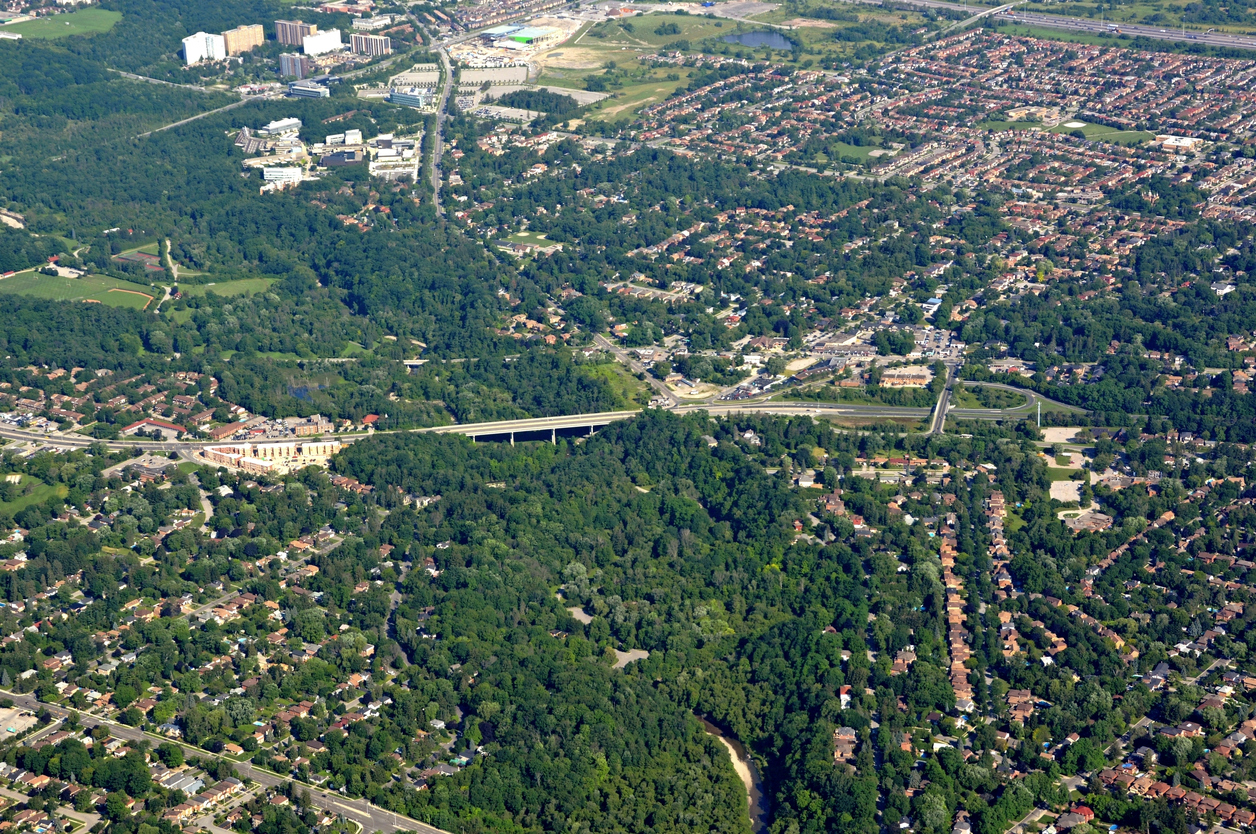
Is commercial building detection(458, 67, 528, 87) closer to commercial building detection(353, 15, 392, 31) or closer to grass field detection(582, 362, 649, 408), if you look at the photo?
commercial building detection(353, 15, 392, 31)

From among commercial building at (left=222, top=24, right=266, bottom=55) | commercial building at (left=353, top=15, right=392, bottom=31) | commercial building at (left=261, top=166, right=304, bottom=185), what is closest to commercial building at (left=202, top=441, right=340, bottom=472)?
commercial building at (left=261, top=166, right=304, bottom=185)

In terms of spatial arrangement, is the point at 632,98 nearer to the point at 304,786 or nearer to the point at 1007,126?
the point at 1007,126

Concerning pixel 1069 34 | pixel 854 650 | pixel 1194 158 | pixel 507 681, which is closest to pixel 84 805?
pixel 507 681

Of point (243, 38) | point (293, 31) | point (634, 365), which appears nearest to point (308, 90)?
point (293, 31)

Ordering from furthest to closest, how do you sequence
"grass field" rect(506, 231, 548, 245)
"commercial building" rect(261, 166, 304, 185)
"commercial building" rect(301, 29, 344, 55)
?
"commercial building" rect(301, 29, 344, 55) < "commercial building" rect(261, 166, 304, 185) < "grass field" rect(506, 231, 548, 245)

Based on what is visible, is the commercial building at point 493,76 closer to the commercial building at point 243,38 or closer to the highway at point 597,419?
the commercial building at point 243,38

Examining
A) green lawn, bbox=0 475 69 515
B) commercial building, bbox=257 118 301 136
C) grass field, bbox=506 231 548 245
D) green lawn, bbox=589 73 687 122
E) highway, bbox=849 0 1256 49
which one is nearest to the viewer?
green lawn, bbox=0 475 69 515
